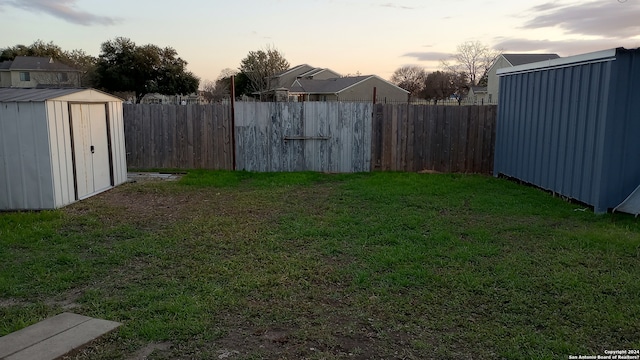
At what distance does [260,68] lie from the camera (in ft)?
144

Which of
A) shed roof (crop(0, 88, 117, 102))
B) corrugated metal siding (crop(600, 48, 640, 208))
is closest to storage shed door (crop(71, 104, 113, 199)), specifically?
shed roof (crop(0, 88, 117, 102))

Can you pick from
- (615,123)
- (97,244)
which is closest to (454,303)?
(97,244)

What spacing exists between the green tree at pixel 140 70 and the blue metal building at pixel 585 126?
37474mm

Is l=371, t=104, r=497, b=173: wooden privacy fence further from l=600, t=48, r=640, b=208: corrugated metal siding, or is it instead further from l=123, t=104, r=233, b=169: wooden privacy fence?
l=600, t=48, r=640, b=208: corrugated metal siding

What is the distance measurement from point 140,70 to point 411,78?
103 ft

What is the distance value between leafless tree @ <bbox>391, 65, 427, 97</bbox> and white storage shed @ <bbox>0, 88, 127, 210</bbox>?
154 ft

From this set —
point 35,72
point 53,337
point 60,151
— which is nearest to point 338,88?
point 35,72

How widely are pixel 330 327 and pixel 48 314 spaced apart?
7.81 feet

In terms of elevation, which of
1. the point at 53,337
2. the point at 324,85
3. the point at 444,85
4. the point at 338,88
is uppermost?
the point at 444,85

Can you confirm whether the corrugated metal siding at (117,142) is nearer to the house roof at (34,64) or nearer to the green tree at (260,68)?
the green tree at (260,68)

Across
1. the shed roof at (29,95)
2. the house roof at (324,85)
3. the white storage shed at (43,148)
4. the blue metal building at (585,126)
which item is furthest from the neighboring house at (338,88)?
the blue metal building at (585,126)

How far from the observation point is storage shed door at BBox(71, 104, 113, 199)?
338 inches

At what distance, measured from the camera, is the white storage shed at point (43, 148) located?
300 inches

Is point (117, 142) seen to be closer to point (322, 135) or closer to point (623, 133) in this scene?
point (322, 135)
